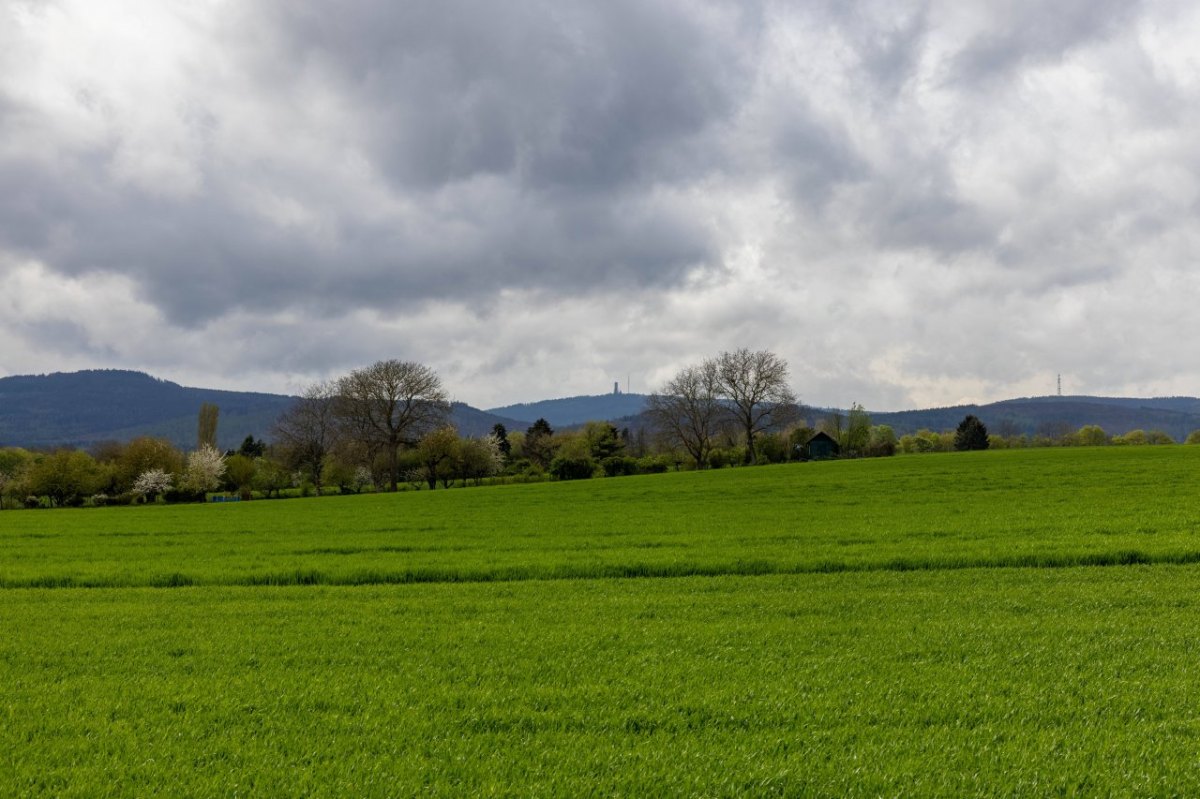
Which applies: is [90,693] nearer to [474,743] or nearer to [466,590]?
[474,743]

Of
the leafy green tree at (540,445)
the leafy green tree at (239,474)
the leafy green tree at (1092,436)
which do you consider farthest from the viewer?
the leafy green tree at (1092,436)

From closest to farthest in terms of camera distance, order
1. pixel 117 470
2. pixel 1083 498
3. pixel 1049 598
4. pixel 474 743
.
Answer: pixel 474 743
pixel 1049 598
pixel 1083 498
pixel 117 470

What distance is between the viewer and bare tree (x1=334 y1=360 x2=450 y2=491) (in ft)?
282

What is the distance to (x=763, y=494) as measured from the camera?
47.5 metres

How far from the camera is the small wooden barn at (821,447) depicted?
11519 cm

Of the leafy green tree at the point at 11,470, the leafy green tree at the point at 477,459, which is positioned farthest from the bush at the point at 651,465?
the leafy green tree at the point at 11,470

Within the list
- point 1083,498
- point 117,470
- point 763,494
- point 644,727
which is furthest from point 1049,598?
point 117,470

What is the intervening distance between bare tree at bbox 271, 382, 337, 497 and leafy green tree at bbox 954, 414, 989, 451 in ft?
340

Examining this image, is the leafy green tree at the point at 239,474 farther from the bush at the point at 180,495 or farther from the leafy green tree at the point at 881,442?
the leafy green tree at the point at 881,442

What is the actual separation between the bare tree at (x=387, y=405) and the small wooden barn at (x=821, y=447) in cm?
6143

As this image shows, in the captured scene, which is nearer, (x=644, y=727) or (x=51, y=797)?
(x=51, y=797)

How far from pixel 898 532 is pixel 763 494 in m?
24.0

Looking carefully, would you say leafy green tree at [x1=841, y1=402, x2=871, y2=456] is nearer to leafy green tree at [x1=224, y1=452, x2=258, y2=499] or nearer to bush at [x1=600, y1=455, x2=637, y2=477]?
bush at [x1=600, y1=455, x2=637, y2=477]

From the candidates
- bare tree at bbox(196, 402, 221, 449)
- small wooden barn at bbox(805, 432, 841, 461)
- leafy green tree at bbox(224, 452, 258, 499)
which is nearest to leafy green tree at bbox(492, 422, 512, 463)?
leafy green tree at bbox(224, 452, 258, 499)
